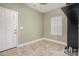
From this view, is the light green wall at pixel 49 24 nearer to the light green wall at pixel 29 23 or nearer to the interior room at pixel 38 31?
Result: the interior room at pixel 38 31

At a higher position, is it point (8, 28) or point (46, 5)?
point (46, 5)

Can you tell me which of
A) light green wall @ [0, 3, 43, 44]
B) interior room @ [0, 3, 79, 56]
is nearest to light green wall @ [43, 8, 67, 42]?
interior room @ [0, 3, 79, 56]

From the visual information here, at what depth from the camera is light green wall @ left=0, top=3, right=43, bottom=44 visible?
81.9 inches

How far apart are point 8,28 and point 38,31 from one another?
996 mm

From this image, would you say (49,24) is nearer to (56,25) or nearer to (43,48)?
(56,25)

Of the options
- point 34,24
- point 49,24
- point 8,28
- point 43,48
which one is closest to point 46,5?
point 49,24

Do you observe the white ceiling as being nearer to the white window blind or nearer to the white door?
the white window blind

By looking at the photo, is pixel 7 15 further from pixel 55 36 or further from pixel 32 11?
pixel 55 36

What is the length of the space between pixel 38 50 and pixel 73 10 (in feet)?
4.69

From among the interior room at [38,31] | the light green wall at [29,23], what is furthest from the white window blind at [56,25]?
the light green wall at [29,23]

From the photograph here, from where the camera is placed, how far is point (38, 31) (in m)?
2.11

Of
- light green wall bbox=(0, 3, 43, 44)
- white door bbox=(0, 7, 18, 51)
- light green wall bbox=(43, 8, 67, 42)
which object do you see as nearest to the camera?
light green wall bbox=(43, 8, 67, 42)

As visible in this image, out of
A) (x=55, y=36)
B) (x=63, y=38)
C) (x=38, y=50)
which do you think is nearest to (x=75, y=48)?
(x=63, y=38)

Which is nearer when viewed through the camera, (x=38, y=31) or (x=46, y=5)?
(x=46, y=5)
